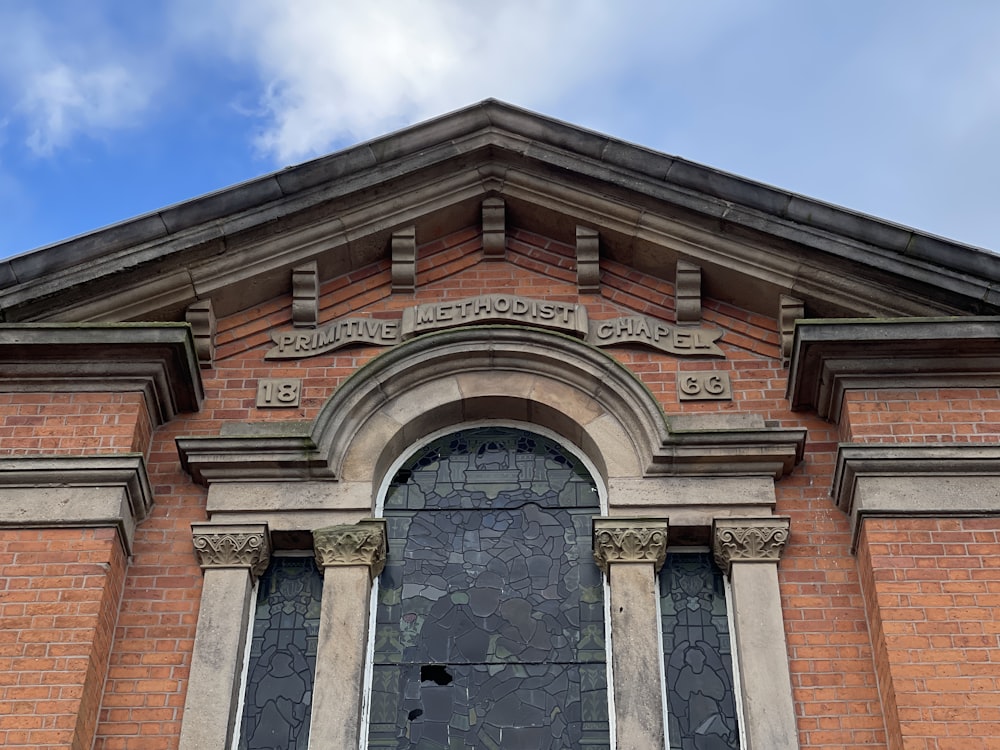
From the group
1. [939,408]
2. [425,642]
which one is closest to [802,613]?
[939,408]

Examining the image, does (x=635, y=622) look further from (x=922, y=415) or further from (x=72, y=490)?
(x=72, y=490)

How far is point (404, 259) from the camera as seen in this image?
10.2 meters

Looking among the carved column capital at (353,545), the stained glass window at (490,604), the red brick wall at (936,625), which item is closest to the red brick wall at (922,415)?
the red brick wall at (936,625)

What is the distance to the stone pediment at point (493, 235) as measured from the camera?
9.56m

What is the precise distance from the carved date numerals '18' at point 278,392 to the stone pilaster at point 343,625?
3.56 feet

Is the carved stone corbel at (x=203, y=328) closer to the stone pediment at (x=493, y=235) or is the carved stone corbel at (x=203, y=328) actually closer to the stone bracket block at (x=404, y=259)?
the stone pediment at (x=493, y=235)

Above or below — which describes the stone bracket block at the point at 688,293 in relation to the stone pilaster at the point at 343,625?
above

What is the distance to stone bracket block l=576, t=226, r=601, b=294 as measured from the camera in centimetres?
1012

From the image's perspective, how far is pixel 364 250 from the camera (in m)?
10.3

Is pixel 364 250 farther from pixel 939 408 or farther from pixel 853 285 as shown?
pixel 939 408

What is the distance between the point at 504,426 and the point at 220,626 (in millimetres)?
2333

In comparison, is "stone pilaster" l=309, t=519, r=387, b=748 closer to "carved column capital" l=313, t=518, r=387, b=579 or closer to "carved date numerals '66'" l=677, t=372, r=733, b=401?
"carved column capital" l=313, t=518, r=387, b=579

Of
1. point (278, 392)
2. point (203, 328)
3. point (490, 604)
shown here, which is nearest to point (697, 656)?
point (490, 604)

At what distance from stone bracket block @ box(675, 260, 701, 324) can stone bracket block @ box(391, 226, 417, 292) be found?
181 cm
